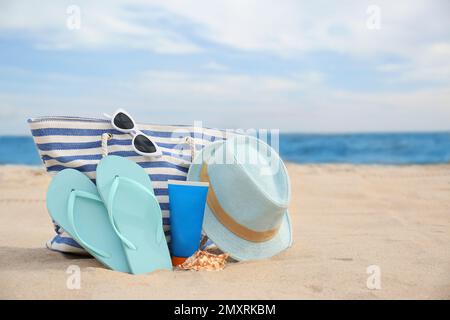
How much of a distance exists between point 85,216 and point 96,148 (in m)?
0.43

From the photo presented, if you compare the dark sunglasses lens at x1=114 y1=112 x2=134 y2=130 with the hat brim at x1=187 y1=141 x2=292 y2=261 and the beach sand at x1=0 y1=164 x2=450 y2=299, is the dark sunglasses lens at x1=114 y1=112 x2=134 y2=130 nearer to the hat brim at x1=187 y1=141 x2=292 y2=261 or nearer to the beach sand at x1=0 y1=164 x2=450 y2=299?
the hat brim at x1=187 y1=141 x2=292 y2=261

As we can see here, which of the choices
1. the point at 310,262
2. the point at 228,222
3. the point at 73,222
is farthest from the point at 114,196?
the point at 310,262

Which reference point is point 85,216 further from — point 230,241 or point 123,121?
point 230,241

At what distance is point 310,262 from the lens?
112 inches

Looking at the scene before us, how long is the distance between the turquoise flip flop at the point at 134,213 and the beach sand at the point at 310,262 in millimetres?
152

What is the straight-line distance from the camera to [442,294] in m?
2.30

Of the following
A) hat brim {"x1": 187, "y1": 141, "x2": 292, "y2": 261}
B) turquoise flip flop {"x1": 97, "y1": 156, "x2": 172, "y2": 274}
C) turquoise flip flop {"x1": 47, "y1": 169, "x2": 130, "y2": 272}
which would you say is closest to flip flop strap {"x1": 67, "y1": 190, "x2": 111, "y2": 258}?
turquoise flip flop {"x1": 47, "y1": 169, "x2": 130, "y2": 272}

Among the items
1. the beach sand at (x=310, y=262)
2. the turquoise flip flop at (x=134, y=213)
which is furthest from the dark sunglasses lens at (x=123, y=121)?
the beach sand at (x=310, y=262)

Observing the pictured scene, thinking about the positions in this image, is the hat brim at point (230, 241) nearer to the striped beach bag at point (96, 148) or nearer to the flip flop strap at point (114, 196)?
the striped beach bag at point (96, 148)

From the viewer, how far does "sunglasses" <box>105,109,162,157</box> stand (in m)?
2.97

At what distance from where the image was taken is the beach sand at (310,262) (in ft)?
7.44

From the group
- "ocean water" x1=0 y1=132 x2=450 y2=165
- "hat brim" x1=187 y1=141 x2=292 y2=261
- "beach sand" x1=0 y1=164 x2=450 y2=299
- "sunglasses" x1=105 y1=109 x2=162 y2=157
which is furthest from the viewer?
"ocean water" x1=0 y1=132 x2=450 y2=165

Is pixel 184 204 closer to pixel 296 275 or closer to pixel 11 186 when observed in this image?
pixel 296 275

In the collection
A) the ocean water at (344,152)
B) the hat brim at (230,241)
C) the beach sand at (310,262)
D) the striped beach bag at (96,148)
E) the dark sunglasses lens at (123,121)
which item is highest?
the dark sunglasses lens at (123,121)
